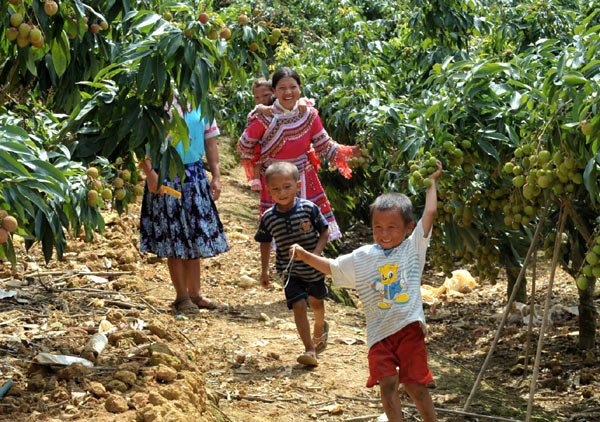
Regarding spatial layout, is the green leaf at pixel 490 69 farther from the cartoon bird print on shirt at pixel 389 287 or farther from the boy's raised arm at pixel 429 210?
the cartoon bird print on shirt at pixel 389 287

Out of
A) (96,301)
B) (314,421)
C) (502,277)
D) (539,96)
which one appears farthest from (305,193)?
(502,277)

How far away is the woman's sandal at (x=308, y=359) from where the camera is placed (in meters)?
4.29

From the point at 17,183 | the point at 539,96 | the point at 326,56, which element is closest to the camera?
the point at 17,183

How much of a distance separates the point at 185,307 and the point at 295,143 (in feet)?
4.40

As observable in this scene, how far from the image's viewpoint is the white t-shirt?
11.0ft

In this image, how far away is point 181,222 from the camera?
5.15 m

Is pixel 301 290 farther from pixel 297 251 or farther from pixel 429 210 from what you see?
pixel 429 210

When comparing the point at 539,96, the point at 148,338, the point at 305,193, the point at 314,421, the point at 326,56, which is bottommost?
the point at 314,421

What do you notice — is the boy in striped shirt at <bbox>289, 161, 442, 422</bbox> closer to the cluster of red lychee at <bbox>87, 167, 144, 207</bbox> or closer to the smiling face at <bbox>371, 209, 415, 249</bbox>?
the smiling face at <bbox>371, 209, 415, 249</bbox>

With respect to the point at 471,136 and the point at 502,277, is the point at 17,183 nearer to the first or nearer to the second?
the point at 471,136

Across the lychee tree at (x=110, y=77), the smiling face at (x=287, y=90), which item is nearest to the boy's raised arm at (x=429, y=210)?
the lychee tree at (x=110, y=77)

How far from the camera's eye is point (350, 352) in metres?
4.72

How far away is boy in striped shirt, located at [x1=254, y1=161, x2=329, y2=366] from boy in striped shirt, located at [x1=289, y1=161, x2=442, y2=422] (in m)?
0.81

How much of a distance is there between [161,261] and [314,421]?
12.2ft
